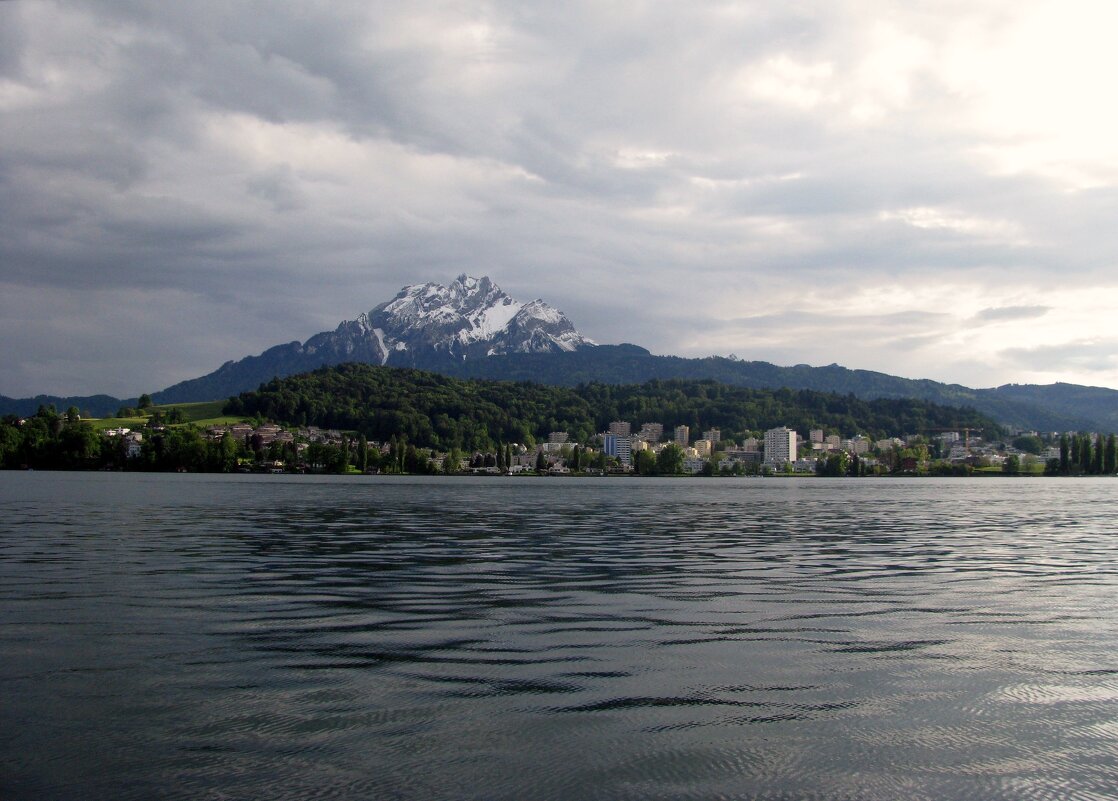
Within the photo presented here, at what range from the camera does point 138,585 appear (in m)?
25.9

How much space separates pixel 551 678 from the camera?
15148mm

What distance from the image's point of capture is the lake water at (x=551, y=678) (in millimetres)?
10859

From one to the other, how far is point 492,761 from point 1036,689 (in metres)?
9.54

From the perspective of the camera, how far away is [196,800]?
32.6ft

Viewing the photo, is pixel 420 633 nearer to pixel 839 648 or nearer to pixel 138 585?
pixel 839 648

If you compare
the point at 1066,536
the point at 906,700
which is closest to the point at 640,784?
the point at 906,700

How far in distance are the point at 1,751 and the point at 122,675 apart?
384cm

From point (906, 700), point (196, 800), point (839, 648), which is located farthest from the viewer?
point (839, 648)

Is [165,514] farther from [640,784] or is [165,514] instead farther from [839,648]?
[640,784]

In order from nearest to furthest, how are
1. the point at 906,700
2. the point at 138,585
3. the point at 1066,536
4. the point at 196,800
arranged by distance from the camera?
the point at 196,800
the point at 906,700
the point at 138,585
the point at 1066,536

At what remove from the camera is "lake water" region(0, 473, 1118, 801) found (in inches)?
428

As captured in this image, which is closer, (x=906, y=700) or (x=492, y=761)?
(x=492, y=761)

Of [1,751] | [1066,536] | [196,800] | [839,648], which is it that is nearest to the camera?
[196,800]

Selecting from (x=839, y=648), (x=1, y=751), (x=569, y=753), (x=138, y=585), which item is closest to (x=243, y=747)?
(x=1, y=751)
